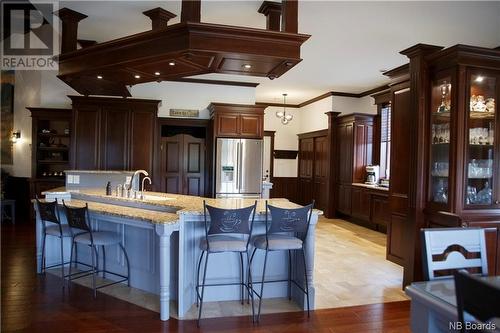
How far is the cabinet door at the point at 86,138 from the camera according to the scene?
19.2 ft

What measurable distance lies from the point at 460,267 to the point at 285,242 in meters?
1.35

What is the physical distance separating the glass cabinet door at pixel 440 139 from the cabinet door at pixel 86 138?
530 cm

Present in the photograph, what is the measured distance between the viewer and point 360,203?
6.92 metres

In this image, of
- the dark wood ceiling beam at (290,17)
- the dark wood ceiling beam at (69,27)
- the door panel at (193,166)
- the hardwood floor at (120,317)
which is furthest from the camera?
the door panel at (193,166)

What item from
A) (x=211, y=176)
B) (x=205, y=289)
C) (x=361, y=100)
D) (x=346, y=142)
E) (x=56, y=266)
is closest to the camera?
(x=205, y=289)

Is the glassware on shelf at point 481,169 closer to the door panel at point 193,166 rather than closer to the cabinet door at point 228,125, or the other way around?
the cabinet door at point 228,125

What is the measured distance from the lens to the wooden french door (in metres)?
6.47

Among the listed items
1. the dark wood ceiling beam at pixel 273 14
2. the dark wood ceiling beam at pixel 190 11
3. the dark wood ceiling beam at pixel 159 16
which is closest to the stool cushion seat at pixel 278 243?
the dark wood ceiling beam at pixel 190 11

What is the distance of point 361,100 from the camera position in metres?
7.96

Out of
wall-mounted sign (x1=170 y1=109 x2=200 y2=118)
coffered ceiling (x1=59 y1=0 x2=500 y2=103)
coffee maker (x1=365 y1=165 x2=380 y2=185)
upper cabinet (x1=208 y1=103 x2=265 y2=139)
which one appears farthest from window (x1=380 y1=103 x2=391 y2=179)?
wall-mounted sign (x1=170 y1=109 x2=200 y2=118)

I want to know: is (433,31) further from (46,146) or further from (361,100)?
(46,146)

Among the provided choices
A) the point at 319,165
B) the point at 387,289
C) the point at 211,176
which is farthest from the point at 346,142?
the point at 387,289

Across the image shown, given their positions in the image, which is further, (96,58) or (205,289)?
(96,58)

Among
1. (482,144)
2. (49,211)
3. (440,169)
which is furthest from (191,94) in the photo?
(482,144)
